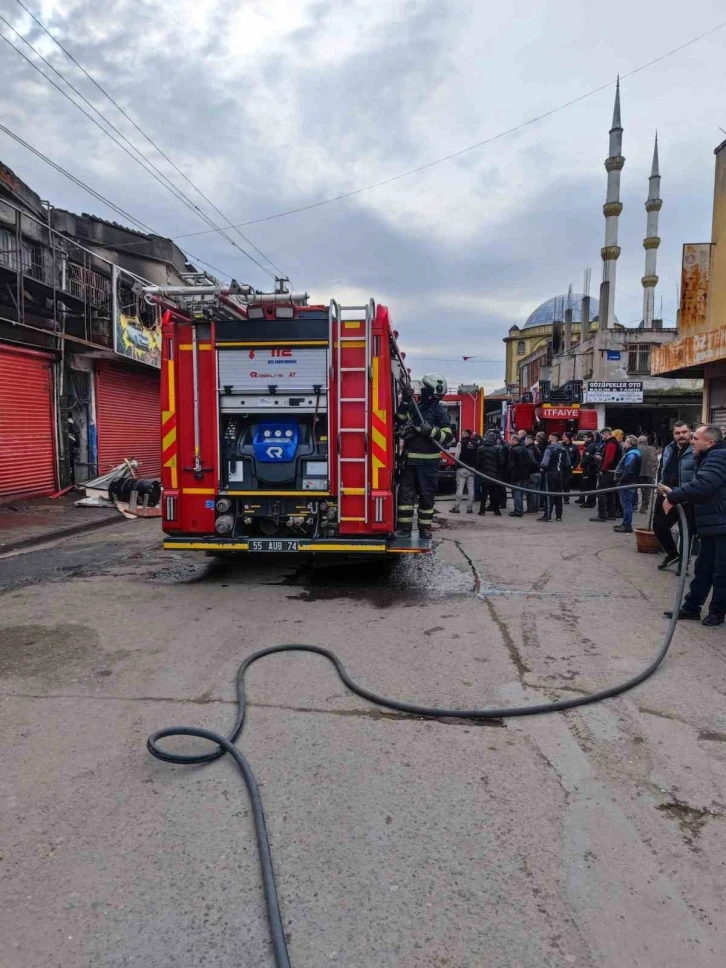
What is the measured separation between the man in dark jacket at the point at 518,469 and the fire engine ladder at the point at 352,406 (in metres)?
7.58

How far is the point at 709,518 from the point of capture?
5.53m

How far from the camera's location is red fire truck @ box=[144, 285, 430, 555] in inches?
259

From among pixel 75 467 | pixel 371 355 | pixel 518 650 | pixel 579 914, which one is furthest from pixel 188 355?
pixel 75 467

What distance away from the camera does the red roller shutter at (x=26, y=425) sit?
13.3m

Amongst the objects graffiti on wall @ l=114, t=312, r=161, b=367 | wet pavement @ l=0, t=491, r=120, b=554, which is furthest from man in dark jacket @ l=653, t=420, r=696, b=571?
A: graffiti on wall @ l=114, t=312, r=161, b=367

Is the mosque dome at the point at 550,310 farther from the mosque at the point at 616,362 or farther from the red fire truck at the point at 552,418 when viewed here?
the red fire truck at the point at 552,418

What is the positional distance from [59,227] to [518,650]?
993 inches

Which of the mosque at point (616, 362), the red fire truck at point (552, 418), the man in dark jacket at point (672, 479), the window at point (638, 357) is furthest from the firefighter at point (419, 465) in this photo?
the window at point (638, 357)

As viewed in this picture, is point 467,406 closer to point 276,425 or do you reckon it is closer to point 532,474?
point 532,474

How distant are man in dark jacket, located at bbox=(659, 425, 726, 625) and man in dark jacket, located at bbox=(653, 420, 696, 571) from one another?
1.51 meters

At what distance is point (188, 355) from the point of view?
6.77 m

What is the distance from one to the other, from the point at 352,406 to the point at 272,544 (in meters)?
1.68

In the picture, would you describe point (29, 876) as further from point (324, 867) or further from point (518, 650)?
point (518, 650)

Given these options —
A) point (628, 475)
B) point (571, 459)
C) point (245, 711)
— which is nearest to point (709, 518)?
point (245, 711)
